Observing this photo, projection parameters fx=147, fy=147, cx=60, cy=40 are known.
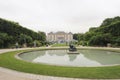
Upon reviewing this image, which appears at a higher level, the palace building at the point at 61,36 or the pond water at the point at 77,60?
the palace building at the point at 61,36

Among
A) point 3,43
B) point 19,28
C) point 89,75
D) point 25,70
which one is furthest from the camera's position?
point 19,28

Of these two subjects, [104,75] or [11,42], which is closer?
[104,75]

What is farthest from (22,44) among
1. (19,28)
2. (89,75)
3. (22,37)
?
(89,75)

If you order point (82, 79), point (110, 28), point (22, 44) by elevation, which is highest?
point (110, 28)

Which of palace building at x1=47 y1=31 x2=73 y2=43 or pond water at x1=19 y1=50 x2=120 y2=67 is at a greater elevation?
palace building at x1=47 y1=31 x2=73 y2=43

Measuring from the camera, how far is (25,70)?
880cm

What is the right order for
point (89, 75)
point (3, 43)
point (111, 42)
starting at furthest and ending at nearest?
point (111, 42) < point (3, 43) < point (89, 75)

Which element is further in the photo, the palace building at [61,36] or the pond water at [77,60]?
the palace building at [61,36]

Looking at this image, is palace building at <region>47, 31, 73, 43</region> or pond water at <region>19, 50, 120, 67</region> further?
palace building at <region>47, 31, 73, 43</region>

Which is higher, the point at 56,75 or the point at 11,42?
the point at 11,42

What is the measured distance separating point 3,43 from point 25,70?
2313 centimetres

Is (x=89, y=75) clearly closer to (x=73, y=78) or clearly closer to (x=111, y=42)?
(x=73, y=78)

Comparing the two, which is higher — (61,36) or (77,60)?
(61,36)

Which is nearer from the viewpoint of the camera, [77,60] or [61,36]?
[77,60]
